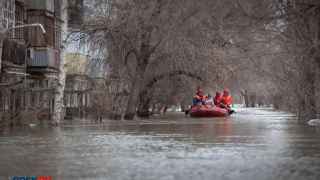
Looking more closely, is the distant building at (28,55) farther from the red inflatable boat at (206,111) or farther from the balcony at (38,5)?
the red inflatable boat at (206,111)

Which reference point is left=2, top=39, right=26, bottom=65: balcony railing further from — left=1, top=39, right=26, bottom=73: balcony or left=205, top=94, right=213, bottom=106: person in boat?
left=205, top=94, right=213, bottom=106: person in boat

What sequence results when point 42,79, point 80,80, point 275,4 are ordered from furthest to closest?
point 80,80, point 42,79, point 275,4

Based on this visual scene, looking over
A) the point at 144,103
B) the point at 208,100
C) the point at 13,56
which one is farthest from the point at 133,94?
the point at 208,100

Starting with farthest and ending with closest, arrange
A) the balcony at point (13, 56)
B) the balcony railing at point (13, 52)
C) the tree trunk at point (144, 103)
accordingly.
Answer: the tree trunk at point (144, 103), the balcony railing at point (13, 52), the balcony at point (13, 56)

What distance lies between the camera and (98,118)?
51000 mm

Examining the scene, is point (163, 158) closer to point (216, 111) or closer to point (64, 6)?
point (64, 6)

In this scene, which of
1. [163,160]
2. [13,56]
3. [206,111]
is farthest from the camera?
[206,111]

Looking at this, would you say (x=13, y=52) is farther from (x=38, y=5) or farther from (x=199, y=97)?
(x=199, y=97)

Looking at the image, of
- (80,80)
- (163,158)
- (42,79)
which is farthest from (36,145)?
(80,80)

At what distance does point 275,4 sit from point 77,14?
32.4 meters

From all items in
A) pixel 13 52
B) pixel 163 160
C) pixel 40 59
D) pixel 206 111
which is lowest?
pixel 163 160

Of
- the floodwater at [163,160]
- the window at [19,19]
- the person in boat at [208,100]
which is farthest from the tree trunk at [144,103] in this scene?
the floodwater at [163,160]

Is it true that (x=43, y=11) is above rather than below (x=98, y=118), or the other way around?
above

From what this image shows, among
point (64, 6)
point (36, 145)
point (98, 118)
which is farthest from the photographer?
point (98, 118)
